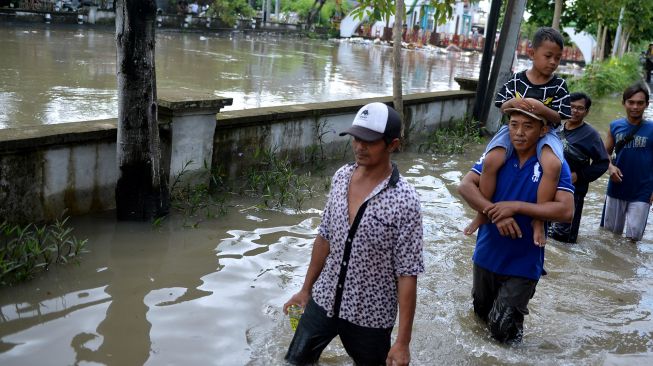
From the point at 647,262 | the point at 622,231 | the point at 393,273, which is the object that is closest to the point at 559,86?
the point at 393,273

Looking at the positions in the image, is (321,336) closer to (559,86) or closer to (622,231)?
(559,86)

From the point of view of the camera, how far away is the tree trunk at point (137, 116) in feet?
18.3

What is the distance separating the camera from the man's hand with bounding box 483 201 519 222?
3.82 meters

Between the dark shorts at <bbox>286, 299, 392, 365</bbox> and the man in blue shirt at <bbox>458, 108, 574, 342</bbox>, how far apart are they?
1.19m

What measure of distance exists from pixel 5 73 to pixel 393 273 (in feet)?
40.9

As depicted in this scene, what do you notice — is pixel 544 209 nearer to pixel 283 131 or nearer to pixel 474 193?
pixel 474 193

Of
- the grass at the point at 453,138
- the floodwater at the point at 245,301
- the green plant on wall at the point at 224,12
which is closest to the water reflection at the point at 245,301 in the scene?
the floodwater at the point at 245,301

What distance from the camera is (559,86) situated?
162 inches

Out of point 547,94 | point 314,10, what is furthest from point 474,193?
point 314,10

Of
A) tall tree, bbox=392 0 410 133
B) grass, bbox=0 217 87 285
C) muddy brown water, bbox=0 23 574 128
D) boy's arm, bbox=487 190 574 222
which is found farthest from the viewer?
muddy brown water, bbox=0 23 574 128

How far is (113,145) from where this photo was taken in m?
6.00

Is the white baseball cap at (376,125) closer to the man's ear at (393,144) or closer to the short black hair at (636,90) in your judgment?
the man's ear at (393,144)

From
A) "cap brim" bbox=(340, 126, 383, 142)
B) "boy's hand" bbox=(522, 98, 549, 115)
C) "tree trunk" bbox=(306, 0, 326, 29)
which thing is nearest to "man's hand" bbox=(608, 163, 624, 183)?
"boy's hand" bbox=(522, 98, 549, 115)

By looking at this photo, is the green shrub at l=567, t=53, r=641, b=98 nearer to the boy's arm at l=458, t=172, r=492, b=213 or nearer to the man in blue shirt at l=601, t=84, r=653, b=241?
the man in blue shirt at l=601, t=84, r=653, b=241
